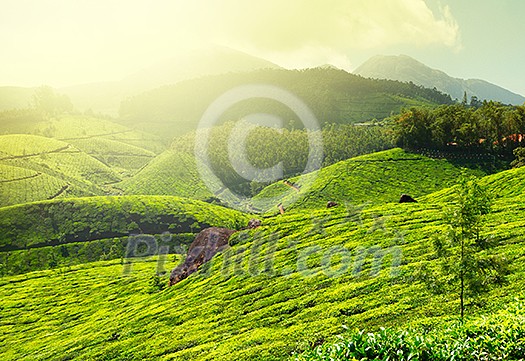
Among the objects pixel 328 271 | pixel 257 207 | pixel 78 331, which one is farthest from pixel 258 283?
pixel 257 207

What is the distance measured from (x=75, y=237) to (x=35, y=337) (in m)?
115

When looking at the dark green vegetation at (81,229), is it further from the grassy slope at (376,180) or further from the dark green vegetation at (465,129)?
the dark green vegetation at (465,129)

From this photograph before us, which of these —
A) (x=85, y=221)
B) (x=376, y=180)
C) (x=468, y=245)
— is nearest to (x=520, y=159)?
(x=376, y=180)

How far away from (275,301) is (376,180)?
377ft

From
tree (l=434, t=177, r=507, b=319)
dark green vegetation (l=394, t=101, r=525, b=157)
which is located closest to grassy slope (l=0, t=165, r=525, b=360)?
tree (l=434, t=177, r=507, b=319)

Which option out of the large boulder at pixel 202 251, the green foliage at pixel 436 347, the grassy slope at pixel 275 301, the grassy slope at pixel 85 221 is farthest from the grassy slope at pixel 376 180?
the green foliage at pixel 436 347

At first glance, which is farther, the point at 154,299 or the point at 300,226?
the point at 300,226

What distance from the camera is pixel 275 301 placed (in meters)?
45.8

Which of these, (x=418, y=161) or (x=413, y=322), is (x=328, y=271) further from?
(x=418, y=161)

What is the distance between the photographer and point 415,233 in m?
53.8

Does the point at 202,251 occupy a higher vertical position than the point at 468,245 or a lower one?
lower

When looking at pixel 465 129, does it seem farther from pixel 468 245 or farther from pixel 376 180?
pixel 468 245

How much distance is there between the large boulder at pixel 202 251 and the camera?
7738 cm

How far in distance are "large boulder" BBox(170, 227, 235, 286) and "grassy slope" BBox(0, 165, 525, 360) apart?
14.5 feet
